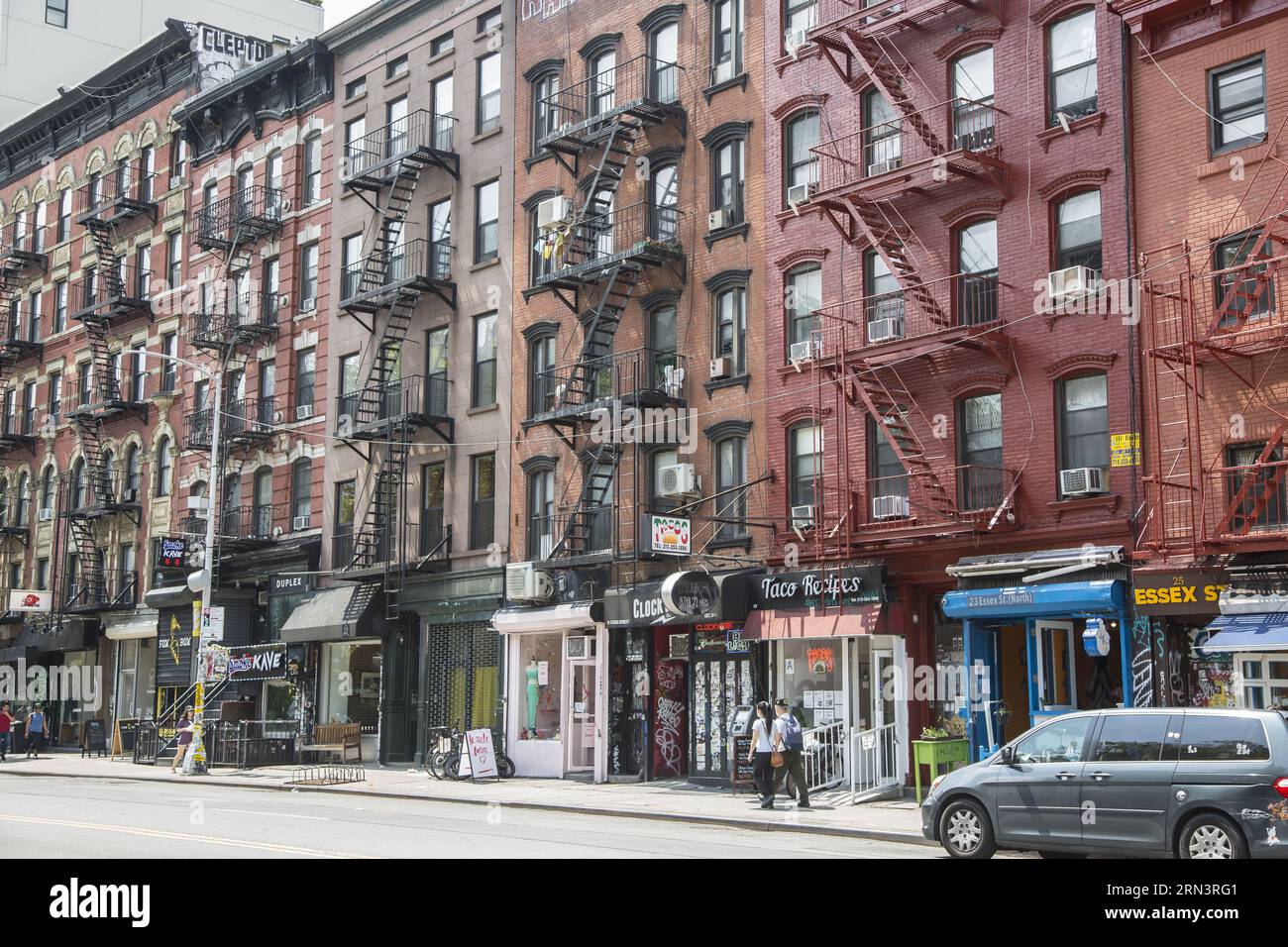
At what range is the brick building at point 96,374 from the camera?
46.5 metres

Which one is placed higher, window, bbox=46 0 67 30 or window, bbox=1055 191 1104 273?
window, bbox=46 0 67 30

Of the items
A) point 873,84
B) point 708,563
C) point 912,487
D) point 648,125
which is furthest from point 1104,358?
point 648,125

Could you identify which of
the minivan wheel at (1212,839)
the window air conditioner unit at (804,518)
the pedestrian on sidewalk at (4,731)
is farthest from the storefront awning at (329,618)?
the minivan wheel at (1212,839)

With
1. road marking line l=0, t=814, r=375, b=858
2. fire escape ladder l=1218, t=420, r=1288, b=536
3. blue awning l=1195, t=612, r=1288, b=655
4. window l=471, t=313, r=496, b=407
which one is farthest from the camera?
window l=471, t=313, r=496, b=407

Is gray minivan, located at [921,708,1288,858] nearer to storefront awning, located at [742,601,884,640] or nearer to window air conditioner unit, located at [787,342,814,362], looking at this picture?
storefront awning, located at [742,601,884,640]

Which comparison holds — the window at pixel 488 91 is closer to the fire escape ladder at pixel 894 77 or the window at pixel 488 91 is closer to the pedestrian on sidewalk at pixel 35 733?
the fire escape ladder at pixel 894 77

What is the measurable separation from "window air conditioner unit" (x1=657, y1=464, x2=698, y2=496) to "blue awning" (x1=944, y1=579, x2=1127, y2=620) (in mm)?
6677

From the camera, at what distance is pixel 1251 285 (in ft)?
70.9

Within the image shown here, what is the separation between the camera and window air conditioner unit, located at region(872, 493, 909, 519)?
2539 cm

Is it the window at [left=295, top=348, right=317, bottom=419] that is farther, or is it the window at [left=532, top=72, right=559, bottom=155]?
the window at [left=295, top=348, right=317, bottom=419]

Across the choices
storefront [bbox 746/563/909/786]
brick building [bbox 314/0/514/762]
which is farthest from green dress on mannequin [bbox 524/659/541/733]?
storefront [bbox 746/563/909/786]

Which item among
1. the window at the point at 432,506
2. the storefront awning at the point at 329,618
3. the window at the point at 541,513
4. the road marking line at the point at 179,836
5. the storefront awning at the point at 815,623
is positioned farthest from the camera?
the window at the point at 432,506

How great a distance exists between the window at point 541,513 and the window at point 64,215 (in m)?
28.3

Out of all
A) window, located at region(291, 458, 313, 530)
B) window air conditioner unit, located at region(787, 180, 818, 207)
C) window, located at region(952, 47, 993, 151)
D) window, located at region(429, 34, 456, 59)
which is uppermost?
window, located at region(429, 34, 456, 59)
